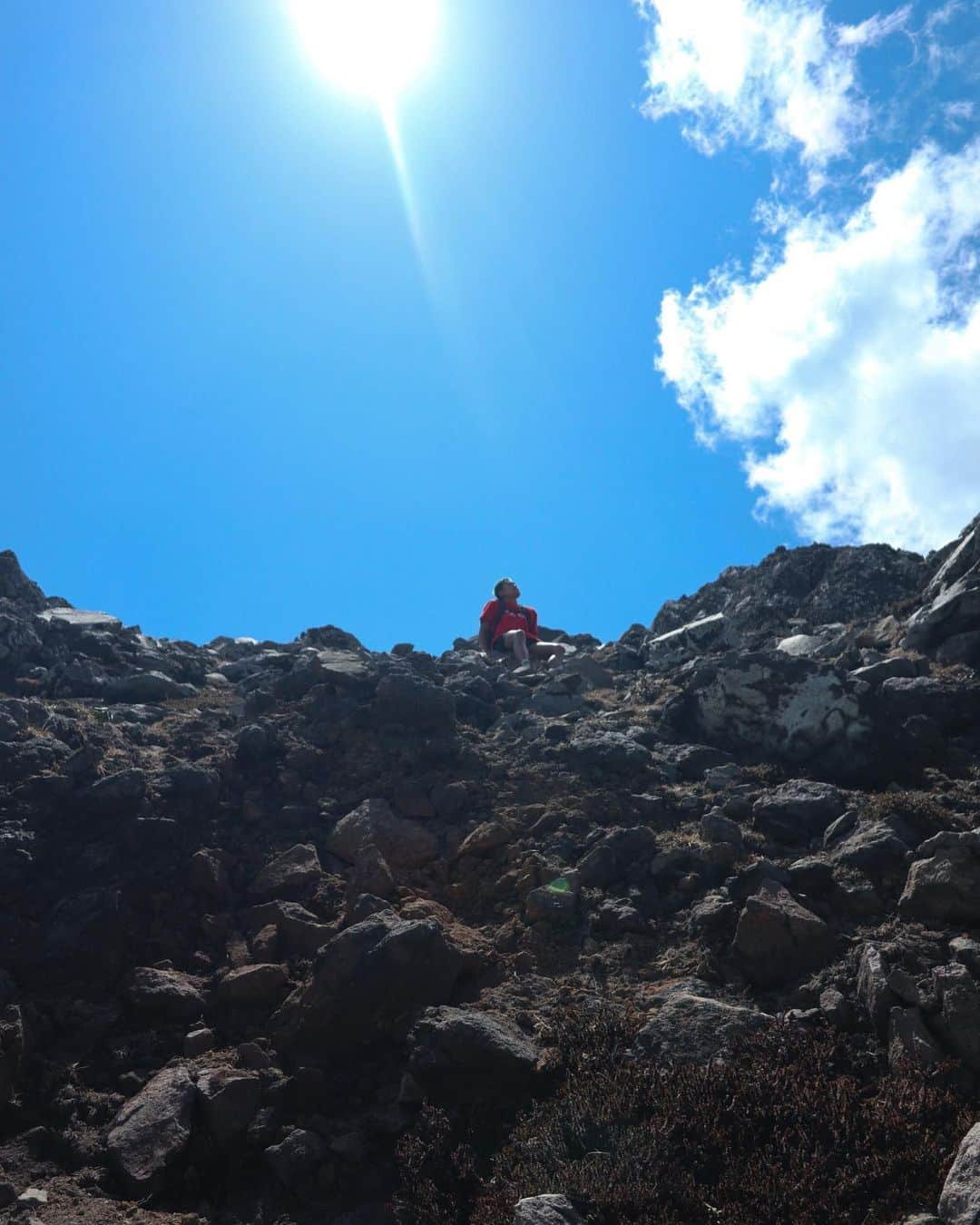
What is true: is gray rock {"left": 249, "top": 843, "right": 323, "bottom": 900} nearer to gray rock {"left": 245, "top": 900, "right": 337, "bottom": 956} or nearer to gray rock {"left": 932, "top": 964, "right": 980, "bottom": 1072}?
gray rock {"left": 245, "top": 900, "right": 337, "bottom": 956}

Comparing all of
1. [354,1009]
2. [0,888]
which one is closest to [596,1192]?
[354,1009]

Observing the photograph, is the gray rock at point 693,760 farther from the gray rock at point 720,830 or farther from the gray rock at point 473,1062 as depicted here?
the gray rock at point 473,1062

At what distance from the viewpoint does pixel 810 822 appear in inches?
285

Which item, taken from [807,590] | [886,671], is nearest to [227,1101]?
[886,671]

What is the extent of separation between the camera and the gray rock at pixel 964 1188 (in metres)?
3.55

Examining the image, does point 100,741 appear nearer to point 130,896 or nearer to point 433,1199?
point 130,896

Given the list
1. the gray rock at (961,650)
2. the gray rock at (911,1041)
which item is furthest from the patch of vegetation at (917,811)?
the gray rock at (961,650)

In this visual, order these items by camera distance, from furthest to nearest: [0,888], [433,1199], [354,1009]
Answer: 1. [0,888]
2. [354,1009]
3. [433,1199]

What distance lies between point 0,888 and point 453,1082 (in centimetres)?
362

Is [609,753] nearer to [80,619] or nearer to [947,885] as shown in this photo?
[947,885]

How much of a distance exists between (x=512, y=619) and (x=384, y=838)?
728cm

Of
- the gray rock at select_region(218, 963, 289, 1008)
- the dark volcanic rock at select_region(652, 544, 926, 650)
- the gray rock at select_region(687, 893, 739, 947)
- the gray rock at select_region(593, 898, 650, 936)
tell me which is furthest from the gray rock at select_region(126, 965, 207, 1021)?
the dark volcanic rock at select_region(652, 544, 926, 650)

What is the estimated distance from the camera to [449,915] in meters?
6.79

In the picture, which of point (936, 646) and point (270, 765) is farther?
point (936, 646)
